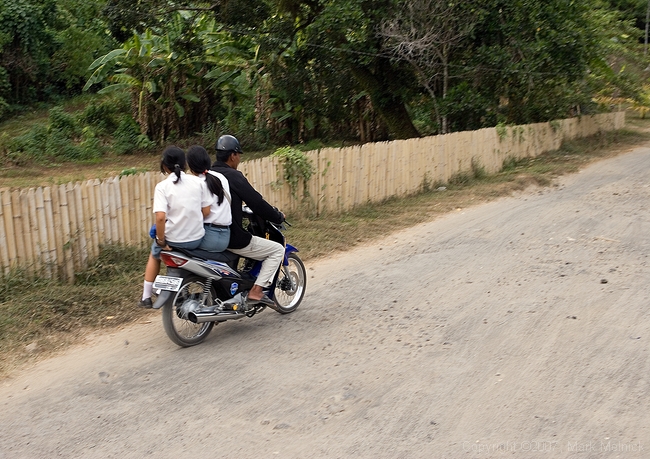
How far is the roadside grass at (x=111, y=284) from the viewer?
5.71 m

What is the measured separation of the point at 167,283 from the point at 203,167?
1038 millimetres

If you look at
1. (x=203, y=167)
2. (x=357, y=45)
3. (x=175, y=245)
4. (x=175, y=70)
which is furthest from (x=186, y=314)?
(x=175, y=70)

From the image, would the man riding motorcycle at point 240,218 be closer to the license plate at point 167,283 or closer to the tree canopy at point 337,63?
the license plate at point 167,283

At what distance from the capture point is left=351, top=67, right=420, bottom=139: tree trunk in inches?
786

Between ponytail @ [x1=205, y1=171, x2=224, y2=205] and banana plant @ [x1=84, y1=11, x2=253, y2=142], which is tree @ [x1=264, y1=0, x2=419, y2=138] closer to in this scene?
banana plant @ [x1=84, y1=11, x2=253, y2=142]

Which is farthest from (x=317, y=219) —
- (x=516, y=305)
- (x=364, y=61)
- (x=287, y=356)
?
(x=364, y=61)

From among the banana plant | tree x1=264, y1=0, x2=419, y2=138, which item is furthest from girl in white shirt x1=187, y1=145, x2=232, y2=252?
the banana plant

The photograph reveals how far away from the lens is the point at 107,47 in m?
28.7

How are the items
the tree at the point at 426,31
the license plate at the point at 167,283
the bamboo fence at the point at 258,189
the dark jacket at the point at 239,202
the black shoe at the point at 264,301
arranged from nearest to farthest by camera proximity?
the license plate at the point at 167,283, the dark jacket at the point at 239,202, the black shoe at the point at 264,301, the bamboo fence at the point at 258,189, the tree at the point at 426,31

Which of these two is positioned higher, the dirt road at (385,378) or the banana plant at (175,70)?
the banana plant at (175,70)

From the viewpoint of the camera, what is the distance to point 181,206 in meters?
5.44

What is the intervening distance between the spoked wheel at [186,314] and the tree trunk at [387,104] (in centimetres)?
1523

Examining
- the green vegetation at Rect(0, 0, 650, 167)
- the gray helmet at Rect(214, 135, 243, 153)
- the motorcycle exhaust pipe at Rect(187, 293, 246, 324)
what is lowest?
the motorcycle exhaust pipe at Rect(187, 293, 246, 324)

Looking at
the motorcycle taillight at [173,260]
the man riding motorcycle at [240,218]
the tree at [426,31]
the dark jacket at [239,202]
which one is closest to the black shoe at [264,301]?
the man riding motorcycle at [240,218]
